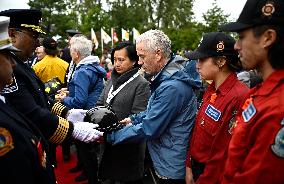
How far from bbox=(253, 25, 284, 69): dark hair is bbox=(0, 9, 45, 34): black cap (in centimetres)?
220

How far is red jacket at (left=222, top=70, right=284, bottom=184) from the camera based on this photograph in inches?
67.3

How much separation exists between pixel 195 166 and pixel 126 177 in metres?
1.45

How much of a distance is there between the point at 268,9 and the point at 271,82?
1.24ft

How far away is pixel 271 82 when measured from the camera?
6.14 feet

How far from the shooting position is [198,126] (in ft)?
9.97

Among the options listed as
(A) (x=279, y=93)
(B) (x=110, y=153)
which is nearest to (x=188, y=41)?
(B) (x=110, y=153)

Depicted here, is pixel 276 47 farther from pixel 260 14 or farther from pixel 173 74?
pixel 173 74

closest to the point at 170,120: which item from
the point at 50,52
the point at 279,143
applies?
the point at 279,143

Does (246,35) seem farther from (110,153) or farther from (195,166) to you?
(110,153)

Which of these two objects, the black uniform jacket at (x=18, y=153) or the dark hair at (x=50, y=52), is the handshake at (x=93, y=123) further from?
the dark hair at (x=50, y=52)

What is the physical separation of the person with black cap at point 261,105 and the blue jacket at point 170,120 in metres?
1.19

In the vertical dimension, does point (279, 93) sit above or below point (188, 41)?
above

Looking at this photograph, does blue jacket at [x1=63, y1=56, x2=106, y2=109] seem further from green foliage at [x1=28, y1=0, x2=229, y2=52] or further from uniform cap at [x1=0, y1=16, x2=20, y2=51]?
green foliage at [x1=28, y1=0, x2=229, y2=52]

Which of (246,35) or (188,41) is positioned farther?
(188,41)
